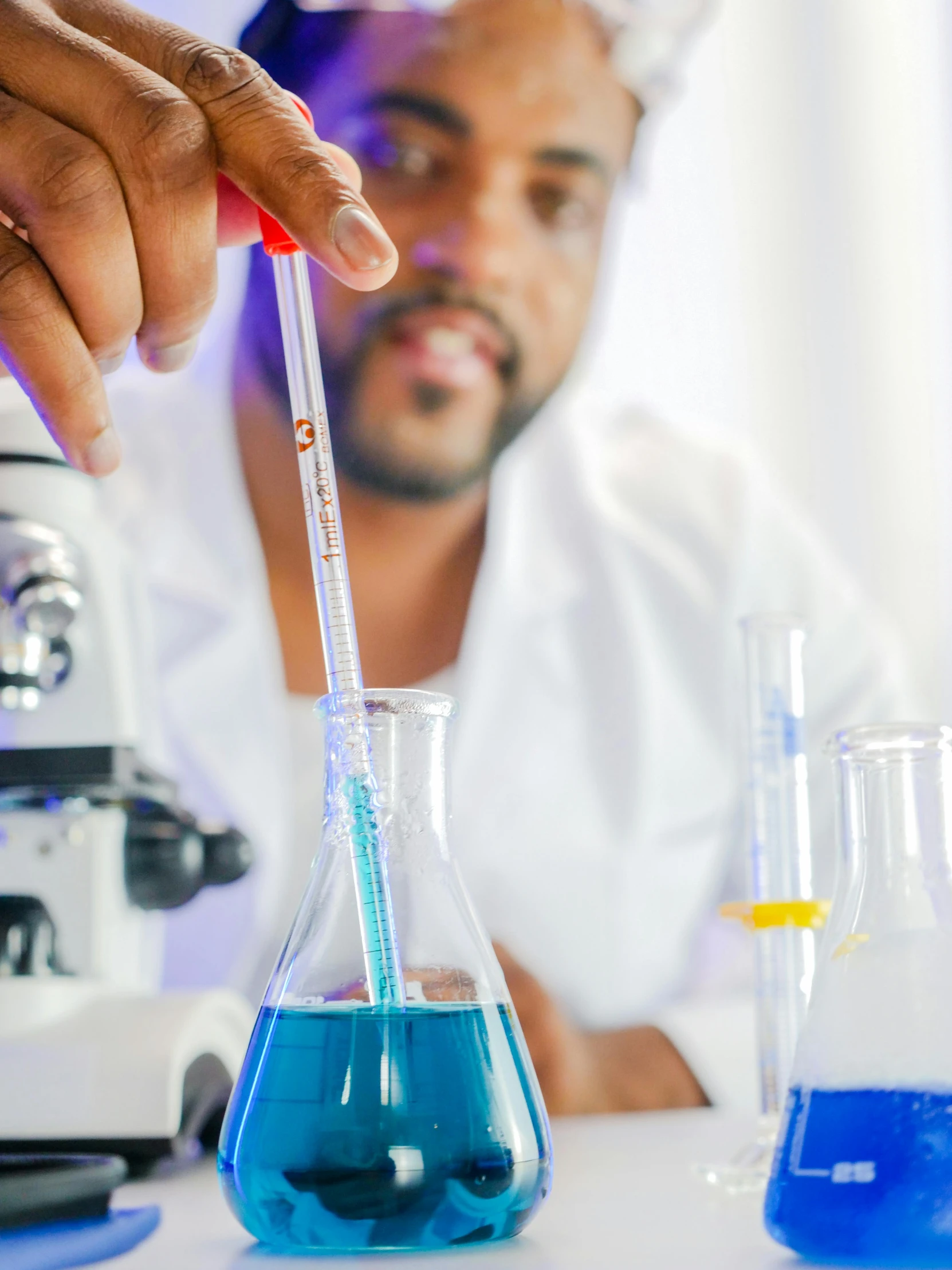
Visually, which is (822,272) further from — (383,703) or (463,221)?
(383,703)

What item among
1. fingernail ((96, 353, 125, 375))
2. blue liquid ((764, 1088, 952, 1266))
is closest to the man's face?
fingernail ((96, 353, 125, 375))

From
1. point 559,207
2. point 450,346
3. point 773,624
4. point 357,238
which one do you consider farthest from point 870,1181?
point 559,207

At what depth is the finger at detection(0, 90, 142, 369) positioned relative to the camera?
525 millimetres

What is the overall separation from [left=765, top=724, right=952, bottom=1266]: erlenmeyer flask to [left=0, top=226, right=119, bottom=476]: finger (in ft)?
1.18

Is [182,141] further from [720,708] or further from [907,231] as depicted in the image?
[907,231]

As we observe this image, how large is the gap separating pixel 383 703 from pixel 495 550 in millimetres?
1233

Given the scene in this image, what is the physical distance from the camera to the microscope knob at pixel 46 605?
0.70 metres

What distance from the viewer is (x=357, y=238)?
0.49m

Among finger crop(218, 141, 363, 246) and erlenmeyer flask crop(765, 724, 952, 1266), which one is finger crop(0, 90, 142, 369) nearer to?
finger crop(218, 141, 363, 246)

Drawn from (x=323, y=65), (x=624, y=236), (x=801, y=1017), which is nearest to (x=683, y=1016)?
(x=801, y=1017)

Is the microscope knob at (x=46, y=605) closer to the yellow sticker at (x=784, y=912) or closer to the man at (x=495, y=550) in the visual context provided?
the yellow sticker at (x=784, y=912)

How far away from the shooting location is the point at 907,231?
1.78 m

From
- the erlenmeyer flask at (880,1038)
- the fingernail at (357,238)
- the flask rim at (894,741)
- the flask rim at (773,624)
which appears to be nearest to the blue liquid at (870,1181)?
the erlenmeyer flask at (880,1038)

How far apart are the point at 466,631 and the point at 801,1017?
1.07 meters
